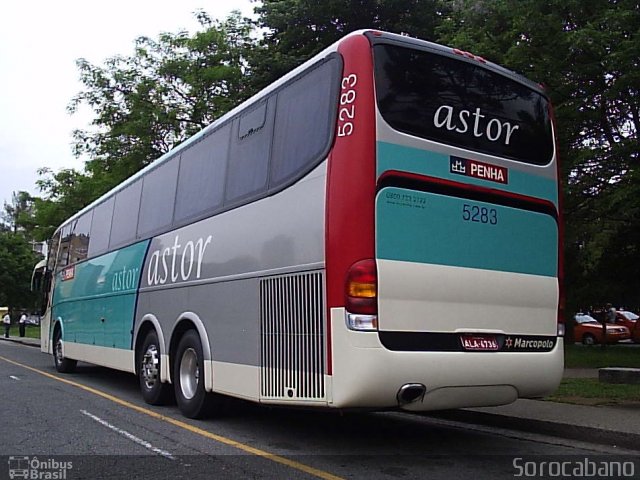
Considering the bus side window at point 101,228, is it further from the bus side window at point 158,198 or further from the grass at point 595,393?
the grass at point 595,393

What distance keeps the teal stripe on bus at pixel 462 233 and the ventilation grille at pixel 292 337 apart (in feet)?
2.73

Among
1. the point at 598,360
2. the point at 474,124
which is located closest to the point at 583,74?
the point at 474,124

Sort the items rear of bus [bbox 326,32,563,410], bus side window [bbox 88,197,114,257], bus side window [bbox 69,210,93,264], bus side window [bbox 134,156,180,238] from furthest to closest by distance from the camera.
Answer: bus side window [bbox 69,210,93,264], bus side window [bbox 88,197,114,257], bus side window [bbox 134,156,180,238], rear of bus [bbox 326,32,563,410]

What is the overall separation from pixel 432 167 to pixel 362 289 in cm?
139

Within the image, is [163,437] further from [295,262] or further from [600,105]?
[600,105]

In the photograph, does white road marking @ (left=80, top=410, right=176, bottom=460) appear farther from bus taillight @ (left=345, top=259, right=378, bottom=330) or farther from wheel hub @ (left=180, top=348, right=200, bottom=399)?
bus taillight @ (left=345, top=259, right=378, bottom=330)

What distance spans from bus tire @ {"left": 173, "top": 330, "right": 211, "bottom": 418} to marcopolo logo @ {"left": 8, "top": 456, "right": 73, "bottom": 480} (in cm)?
224

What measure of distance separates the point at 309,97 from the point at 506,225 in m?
2.32

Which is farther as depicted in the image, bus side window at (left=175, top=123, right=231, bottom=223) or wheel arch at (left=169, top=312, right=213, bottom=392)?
bus side window at (left=175, top=123, right=231, bottom=223)

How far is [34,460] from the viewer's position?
6316mm

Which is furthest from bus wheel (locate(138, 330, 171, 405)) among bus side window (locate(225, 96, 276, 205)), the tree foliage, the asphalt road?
the tree foliage

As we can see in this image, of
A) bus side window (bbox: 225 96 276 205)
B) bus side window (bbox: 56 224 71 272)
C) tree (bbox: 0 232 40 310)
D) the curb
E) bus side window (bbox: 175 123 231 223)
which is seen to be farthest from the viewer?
tree (bbox: 0 232 40 310)

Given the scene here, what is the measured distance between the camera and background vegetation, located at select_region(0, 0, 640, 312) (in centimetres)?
1141

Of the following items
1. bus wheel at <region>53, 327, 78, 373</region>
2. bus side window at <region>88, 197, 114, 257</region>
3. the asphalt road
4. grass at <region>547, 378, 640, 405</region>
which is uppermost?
bus side window at <region>88, 197, 114, 257</region>
